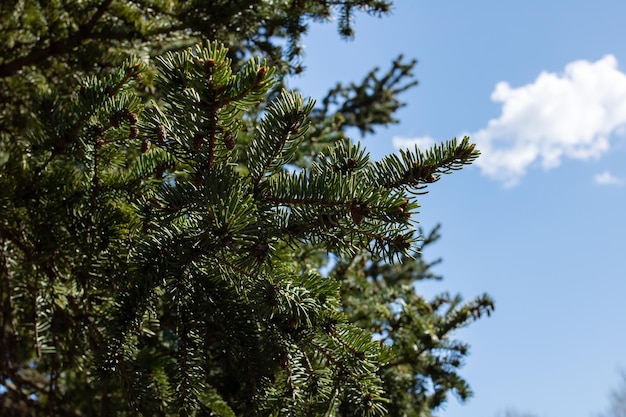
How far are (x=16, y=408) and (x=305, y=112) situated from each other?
2.47 metres

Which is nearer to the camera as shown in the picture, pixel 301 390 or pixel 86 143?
pixel 301 390

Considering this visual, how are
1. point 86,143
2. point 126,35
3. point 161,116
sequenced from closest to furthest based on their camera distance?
1. point 161,116
2. point 86,143
3. point 126,35

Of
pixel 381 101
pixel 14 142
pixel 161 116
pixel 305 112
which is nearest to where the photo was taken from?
pixel 305 112

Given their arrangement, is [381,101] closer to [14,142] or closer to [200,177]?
[14,142]

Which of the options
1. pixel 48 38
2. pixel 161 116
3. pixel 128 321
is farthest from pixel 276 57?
pixel 128 321

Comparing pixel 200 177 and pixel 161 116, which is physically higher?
pixel 161 116

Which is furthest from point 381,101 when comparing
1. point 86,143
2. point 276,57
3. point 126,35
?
point 86,143

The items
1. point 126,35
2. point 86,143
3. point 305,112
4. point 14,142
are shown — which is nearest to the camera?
point 305,112

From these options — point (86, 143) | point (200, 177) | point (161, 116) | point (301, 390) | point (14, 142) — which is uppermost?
point (14, 142)

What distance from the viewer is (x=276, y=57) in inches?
100.0

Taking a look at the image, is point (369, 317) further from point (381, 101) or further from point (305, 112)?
point (381, 101)

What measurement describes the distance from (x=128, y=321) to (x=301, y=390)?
1.39ft

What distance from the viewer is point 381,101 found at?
537 cm

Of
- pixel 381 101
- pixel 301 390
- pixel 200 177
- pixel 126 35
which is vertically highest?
pixel 381 101
